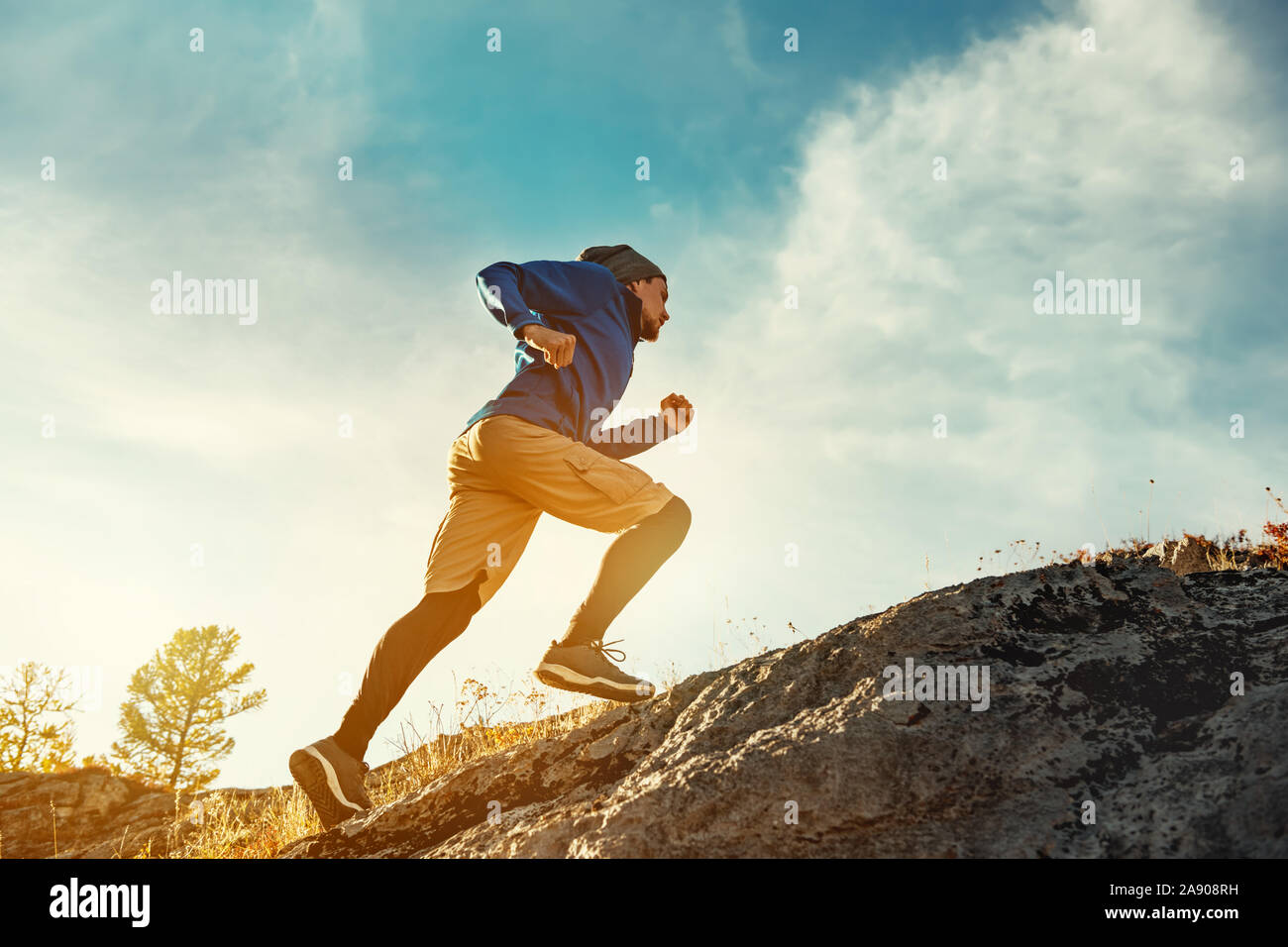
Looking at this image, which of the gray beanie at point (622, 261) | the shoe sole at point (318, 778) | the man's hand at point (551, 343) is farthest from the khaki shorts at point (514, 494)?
the gray beanie at point (622, 261)

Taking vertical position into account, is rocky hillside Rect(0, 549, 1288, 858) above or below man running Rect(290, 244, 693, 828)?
below

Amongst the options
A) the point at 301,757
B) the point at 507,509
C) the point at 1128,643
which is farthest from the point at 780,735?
the point at 301,757

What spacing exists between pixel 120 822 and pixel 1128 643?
1022 centimetres

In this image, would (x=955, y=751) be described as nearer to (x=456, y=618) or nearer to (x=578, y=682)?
(x=578, y=682)

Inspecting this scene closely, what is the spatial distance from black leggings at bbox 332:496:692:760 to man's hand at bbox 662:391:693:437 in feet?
1.49

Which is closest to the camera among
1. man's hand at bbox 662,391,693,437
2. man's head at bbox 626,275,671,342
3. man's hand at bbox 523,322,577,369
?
man's hand at bbox 523,322,577,369

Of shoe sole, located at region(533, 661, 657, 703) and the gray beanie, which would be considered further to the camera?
the gray beanie

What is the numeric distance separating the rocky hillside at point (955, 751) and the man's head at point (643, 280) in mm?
1748

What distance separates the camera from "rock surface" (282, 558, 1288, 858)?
6.77 ft

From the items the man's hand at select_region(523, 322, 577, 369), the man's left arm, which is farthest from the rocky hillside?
the man's hand at select_region(523, 322, 577, 369)

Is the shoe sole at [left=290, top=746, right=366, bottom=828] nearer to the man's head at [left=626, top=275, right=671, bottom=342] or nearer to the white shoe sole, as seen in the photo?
the white shoe sole

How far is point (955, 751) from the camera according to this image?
7.61ft
